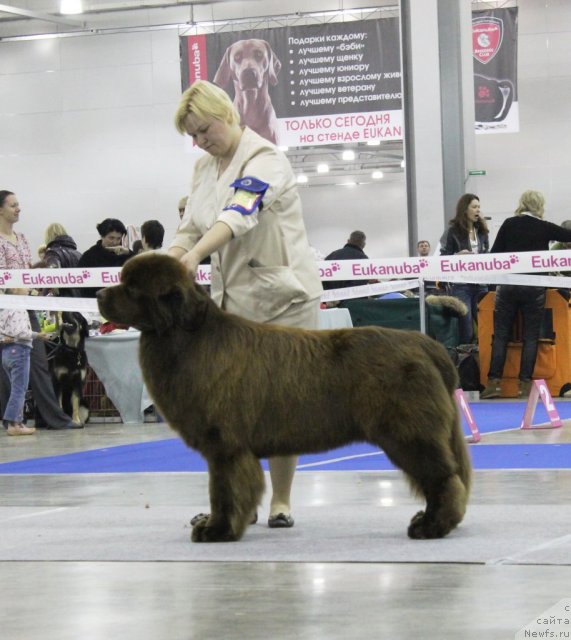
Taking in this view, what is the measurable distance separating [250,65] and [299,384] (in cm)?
1321

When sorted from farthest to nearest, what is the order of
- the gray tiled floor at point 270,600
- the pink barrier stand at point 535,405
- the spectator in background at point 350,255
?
the spectator in background at point 350,255 → the pink barrier stand at point 535,405 → the gray tiled floor at point 270,600

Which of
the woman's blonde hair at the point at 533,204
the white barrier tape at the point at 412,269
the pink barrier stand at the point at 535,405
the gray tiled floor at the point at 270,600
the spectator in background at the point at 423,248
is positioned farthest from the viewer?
the spectator in background at the point at 423,248

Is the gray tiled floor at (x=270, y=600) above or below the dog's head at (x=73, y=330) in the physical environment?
above

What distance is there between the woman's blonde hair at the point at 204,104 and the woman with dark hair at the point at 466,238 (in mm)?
6466

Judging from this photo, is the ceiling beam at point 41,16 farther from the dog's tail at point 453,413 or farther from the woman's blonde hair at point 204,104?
the dog's tail at point 453,413

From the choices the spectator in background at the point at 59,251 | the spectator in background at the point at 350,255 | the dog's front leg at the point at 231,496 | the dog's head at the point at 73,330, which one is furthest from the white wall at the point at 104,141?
the dog's front leg at the point at 231,496

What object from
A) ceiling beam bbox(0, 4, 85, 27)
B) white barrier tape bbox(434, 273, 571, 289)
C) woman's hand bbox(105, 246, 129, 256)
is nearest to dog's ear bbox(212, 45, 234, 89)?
ceiling beam bbox(0, 4, 85, 27)

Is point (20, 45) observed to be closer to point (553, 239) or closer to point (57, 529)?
point (553, 239)

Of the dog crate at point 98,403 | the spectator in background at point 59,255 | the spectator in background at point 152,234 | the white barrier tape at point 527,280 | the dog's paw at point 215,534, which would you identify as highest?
the spectator in background at point 152,234

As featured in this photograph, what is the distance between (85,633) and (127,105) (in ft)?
58.8

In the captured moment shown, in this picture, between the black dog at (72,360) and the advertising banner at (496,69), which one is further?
→ the advertising banner at (496,69)

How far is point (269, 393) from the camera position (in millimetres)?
3709

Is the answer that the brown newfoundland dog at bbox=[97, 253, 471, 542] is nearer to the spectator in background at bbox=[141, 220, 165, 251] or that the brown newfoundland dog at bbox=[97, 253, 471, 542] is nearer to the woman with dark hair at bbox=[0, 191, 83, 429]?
the woman with dark hair at bbox=[0, 191, 83, 429]

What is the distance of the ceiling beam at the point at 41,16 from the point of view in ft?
61.7
